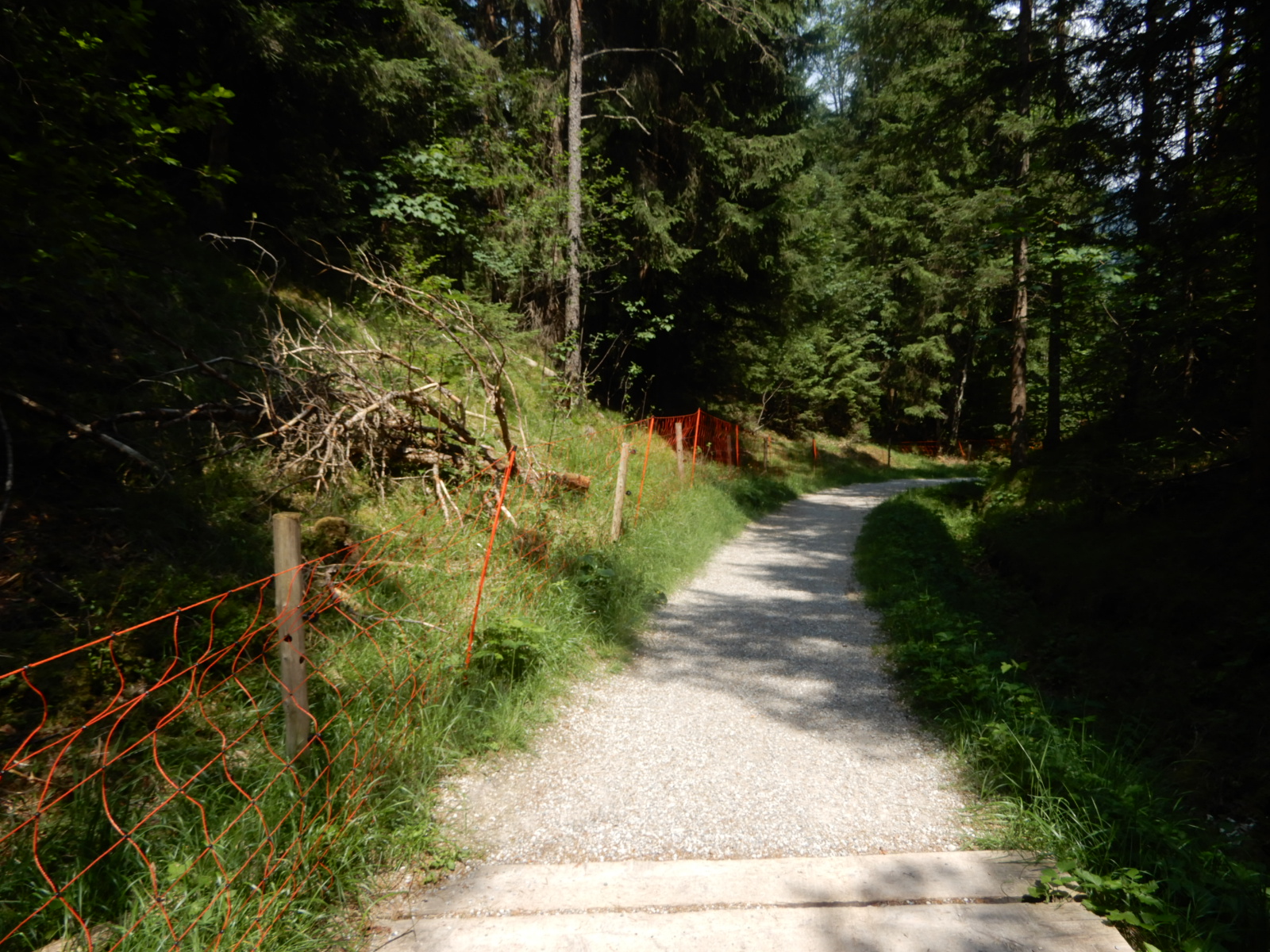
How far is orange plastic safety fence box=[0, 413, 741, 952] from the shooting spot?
218 cm

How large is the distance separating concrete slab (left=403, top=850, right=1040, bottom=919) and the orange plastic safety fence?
0.59m

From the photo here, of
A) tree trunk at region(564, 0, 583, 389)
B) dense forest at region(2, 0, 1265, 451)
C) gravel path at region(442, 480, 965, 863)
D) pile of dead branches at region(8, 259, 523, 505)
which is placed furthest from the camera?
tree trunk at region(564, 0, 583, 389)

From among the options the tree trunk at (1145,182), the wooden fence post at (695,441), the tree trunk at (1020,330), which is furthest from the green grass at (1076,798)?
the tree trunk at (1020,330)

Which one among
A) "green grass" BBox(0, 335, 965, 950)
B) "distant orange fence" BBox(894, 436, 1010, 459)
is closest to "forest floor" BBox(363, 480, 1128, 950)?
"green grass" BBox(0, 335, 965, 950)

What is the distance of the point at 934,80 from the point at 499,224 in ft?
29.0

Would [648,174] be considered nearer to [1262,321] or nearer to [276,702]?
[1262,321]

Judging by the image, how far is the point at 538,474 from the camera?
7125mm

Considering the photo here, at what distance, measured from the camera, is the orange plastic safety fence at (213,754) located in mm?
2176

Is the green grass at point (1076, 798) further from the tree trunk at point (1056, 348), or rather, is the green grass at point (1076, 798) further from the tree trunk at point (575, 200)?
the tree trunk at point (575, 200)

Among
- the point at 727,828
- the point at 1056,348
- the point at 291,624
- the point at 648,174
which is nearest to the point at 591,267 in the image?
the point at 648,174

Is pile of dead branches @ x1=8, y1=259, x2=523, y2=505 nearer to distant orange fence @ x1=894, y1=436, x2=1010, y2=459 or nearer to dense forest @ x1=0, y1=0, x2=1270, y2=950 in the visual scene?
dense forest @ x1=0, y1=0, x2=1270, y2=950

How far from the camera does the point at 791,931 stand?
7.82 ft

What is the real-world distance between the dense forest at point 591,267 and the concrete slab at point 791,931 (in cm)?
55

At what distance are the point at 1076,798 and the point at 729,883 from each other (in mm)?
1620
